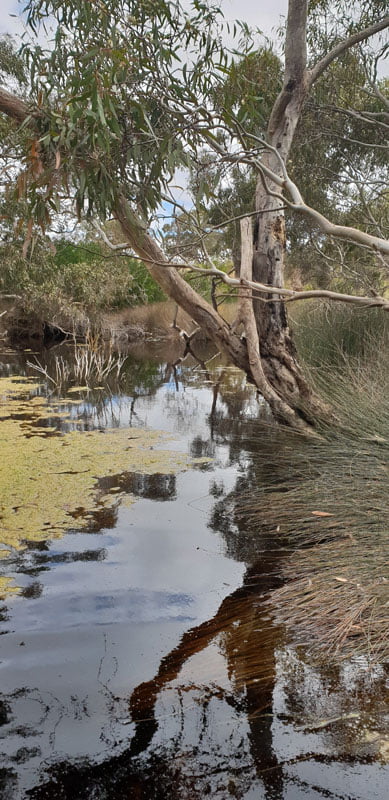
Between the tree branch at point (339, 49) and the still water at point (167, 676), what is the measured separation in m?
3.54

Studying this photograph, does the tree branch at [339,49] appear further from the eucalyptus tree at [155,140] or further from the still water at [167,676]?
the still water at [167,676]

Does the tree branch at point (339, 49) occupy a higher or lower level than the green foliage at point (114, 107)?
higher

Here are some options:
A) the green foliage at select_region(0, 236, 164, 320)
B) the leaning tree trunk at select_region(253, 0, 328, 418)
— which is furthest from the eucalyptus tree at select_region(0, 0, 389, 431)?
the green foliage at select_region(0, 236, 164, 320)

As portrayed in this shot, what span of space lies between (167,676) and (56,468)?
103 inches

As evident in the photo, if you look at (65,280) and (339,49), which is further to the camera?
(65,280)

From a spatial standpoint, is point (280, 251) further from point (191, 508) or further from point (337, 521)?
point (337, 521)

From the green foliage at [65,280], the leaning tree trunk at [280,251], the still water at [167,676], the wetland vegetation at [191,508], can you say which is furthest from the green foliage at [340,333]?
the green foliage at [65,280]

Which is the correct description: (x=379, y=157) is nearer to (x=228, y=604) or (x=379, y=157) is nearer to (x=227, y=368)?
(x=227, y=368)

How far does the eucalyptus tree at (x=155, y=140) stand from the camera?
3.45 metres

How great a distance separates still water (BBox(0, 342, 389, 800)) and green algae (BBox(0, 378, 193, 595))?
57mm

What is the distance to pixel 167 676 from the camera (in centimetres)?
222

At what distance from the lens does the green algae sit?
11.9ft

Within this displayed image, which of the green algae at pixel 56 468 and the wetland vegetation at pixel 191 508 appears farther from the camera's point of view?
the green algae at pixel 56 468

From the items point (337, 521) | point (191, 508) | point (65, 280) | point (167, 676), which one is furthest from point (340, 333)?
point (65, 280)
